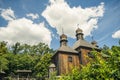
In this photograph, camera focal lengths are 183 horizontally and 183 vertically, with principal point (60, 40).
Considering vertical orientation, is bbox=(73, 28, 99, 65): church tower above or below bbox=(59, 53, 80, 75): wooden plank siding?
above

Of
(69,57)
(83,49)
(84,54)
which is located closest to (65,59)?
(69,57)

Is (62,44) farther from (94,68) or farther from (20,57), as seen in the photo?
(94,68)

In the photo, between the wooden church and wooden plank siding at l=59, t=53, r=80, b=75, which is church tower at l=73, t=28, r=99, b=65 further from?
wooden plank siding at l=59, t=53, r=80, b=75

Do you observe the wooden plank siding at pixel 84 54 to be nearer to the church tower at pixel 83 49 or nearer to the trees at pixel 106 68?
the church tower at pixel 83 49

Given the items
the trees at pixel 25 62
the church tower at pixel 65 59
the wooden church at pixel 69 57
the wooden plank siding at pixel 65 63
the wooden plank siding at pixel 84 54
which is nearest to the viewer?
the wooden plank siding at pixel 65 63

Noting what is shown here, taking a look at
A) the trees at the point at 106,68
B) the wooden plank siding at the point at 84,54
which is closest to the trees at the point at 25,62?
the wooden plank siding at the point at 84,54

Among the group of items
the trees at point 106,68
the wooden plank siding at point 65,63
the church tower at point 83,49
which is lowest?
the trees at point 106,68

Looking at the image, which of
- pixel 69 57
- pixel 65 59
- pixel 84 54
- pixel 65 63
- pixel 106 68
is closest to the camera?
pixel 106 68

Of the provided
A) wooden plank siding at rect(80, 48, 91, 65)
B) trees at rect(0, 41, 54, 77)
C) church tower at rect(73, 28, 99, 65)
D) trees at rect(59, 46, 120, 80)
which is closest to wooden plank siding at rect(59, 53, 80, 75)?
church tower at rect(73, 28, 99, 65)

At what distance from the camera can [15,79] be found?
40.9 metres

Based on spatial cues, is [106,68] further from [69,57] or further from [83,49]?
[83,49]

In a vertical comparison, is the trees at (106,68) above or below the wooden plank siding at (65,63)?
below

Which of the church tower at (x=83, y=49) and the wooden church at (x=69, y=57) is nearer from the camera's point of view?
the wooden church at (x=69, y=57)

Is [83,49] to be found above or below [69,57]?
above
